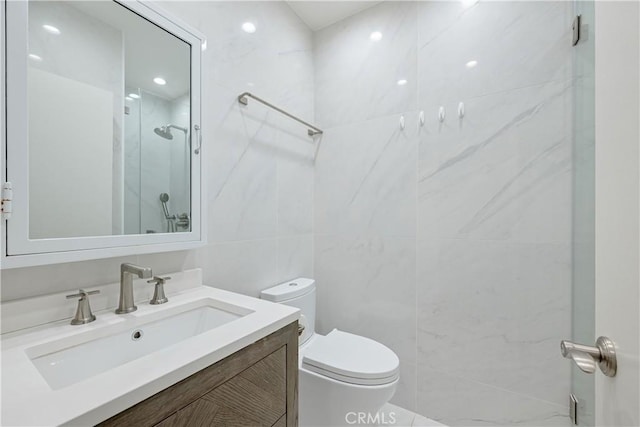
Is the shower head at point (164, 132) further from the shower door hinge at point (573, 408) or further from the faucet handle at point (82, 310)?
the shower door hinge at point (573, 408)

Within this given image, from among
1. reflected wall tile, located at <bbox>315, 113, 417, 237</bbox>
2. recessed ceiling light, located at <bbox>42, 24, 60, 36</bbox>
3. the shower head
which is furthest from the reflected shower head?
reflected wall tile, located at <bbox>315, 113, 417, 237</bbox>

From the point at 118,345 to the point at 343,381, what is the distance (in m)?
0.85

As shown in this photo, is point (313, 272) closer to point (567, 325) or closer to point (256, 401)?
point (256, 401)

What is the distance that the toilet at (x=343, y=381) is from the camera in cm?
116

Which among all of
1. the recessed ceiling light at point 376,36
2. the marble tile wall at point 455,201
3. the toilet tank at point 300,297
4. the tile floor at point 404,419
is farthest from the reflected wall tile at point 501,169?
the tile floor at point 404,419

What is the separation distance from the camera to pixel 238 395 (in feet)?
2.23

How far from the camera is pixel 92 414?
0.43 metres

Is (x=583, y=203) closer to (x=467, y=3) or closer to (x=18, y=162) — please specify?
(x=467, y=3)

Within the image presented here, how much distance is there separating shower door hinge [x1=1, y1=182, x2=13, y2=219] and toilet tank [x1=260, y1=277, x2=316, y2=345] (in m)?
0.99

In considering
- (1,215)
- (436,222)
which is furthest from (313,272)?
(1,215)

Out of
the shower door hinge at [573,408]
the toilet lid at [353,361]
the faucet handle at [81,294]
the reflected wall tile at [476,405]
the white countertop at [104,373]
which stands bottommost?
the reflected wall tile at [476,405]

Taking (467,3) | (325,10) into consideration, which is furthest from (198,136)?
(467,3)

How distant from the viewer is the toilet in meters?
1.16

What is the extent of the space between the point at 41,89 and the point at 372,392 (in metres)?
1.51
